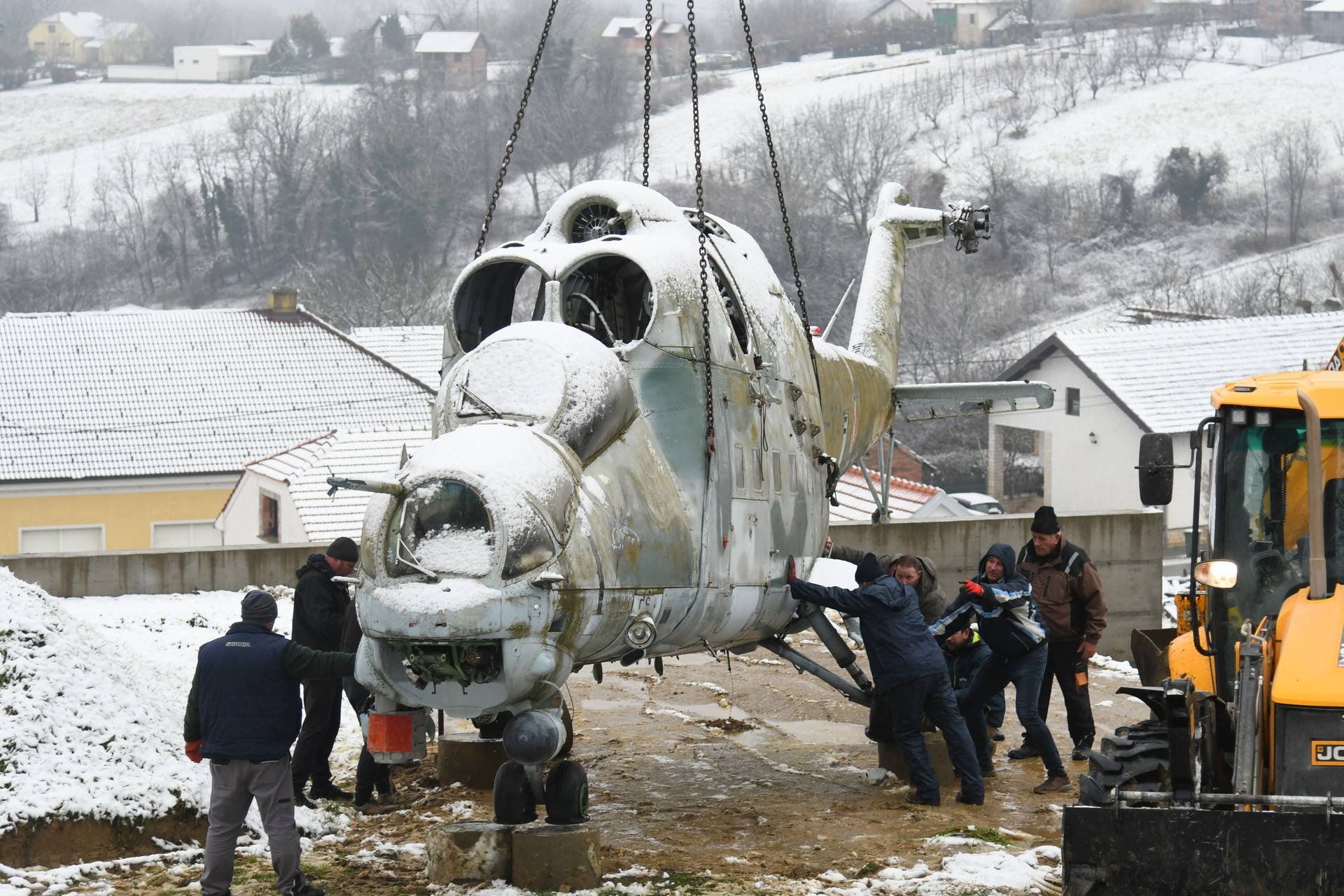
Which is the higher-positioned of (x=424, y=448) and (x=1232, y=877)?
(x=424, y=448)

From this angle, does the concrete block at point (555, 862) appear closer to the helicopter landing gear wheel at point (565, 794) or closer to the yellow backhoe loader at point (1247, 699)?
the helicopter landing gear wheel at point (565, 794)

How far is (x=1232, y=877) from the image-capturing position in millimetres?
7449

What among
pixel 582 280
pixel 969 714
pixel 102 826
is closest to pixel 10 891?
pixel 102 826

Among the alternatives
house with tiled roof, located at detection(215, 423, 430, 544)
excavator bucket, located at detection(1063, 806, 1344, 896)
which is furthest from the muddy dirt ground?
house with tiled roof, located at detection(215, 423, 430, 544)

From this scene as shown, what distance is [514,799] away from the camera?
9523 mm

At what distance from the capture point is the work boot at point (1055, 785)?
11.6 meters

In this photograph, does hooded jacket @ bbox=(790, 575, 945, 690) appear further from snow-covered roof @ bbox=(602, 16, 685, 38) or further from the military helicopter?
snow-covered roof @ bbox=(602, 16, 685, 38)

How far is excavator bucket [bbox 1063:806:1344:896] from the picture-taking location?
287 inches

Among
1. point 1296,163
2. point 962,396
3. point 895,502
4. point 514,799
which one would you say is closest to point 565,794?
point 514,799

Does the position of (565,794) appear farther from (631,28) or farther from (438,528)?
(631,28)

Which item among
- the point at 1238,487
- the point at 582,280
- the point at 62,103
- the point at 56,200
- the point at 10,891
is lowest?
the point at 10,891

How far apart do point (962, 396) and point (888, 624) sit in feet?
14.5

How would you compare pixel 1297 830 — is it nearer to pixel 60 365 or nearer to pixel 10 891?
pixel 10 891

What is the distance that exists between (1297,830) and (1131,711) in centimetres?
784
